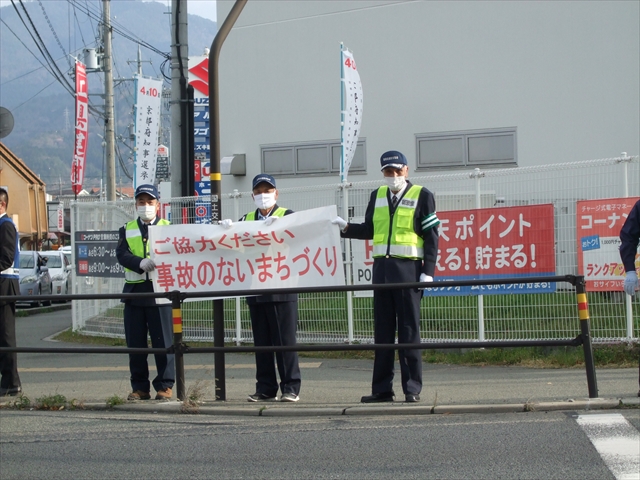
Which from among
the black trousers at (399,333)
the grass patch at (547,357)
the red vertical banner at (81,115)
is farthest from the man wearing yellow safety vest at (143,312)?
the red vertical banner at (81,115)

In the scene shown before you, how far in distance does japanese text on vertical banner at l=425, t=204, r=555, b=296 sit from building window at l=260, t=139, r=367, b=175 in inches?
432

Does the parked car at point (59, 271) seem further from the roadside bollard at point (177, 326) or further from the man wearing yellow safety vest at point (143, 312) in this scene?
the roadside bollard at point (177, 326)

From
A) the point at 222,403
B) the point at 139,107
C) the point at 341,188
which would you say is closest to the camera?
the point at 222,403

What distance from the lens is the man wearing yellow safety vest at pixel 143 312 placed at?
27.1ft

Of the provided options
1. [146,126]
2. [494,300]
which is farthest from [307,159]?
[494,300]

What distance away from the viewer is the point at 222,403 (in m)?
8.03

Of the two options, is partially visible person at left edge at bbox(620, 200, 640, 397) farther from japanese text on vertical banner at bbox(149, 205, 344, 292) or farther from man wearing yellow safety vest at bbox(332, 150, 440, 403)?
japanese text on vertical banner at bbox(149, 205, 344, 292)

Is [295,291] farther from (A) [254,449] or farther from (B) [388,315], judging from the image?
(A) [254,449]

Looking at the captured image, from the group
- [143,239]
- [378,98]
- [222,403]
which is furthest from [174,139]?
[378,98]

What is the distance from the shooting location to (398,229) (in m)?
7.52

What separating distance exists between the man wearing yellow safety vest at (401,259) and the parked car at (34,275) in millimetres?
19640

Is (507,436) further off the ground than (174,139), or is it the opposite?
(174,139)

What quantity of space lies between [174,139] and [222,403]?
687 cm

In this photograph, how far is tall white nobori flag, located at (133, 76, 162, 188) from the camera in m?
20.0
